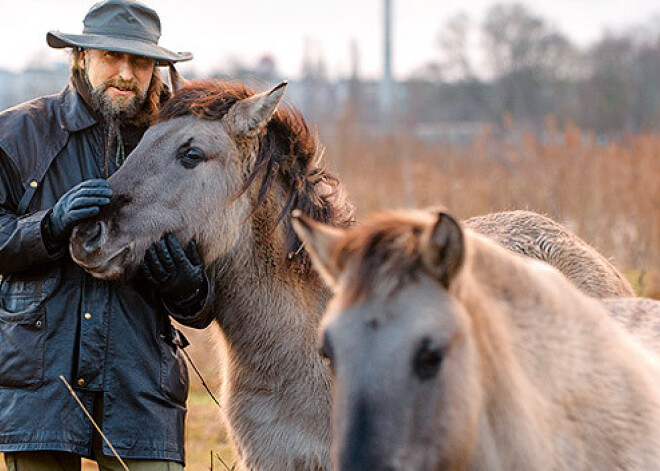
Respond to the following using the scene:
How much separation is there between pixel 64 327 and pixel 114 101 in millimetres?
1056

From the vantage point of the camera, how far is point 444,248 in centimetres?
229

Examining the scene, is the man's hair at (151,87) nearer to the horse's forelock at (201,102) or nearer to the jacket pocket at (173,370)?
the horse's forelock at (201,102)

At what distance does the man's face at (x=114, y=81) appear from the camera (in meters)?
3.89

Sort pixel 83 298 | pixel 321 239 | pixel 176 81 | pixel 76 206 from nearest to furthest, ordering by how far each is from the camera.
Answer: pixel 321 239 → pixel 76 206 → pixel 83 298 → pixel 176 81

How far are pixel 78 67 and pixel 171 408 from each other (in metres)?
1.67

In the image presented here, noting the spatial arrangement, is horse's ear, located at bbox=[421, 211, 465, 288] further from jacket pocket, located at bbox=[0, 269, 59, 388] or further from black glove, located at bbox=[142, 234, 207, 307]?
jacket pocket, located at bbox=[0, 269, 59, 388]

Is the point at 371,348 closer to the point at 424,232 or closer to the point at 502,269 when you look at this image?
the point at 424,232

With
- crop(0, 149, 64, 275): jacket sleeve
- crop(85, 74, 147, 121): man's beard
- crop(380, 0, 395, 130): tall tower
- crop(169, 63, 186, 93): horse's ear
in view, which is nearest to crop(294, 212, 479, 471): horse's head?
crop(0, 149, 64, 275): jacket sleeve

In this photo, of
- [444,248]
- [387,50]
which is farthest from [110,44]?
[387,50]

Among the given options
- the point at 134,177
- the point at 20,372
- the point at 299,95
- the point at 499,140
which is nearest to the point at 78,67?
the point at 134,177

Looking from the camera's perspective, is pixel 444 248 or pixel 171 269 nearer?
pixel 444 248

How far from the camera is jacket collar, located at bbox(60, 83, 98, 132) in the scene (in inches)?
151

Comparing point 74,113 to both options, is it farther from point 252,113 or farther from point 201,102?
point 252,113

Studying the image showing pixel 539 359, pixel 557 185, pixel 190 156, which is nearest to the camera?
pixel 539 359
